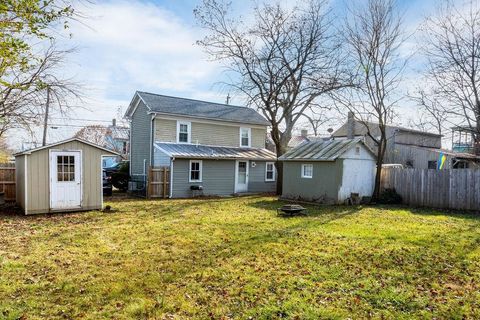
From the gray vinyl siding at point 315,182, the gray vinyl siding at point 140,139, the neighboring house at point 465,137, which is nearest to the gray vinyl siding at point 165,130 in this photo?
the gray vinyl siding at point 140,139

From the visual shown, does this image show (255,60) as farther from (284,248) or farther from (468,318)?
(468,318)

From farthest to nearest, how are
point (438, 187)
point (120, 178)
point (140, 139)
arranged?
point (120, 178) → point (140, 139) → point (438, 187)

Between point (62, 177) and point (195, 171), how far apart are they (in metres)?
8.23

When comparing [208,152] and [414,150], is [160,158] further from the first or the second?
[414,150]

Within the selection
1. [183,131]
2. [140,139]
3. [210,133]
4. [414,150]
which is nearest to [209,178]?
[210,133]

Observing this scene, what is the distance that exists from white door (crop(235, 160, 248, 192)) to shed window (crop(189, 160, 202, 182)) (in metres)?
2.63

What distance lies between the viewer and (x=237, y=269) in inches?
237

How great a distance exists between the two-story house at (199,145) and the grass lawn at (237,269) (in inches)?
327

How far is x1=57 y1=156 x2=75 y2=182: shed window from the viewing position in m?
11.8

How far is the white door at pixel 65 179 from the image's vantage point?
1169 cm

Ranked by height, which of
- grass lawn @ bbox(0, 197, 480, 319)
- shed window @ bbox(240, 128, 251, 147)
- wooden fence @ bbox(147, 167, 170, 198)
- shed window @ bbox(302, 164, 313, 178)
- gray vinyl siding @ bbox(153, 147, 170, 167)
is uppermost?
shed window @ bbox(240, 128, 251, 147)

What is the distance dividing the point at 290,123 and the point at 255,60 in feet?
17.0

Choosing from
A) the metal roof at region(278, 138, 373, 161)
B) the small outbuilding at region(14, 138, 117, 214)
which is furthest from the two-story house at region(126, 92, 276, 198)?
the small outbuilding at region(14, 138, 117, 214)

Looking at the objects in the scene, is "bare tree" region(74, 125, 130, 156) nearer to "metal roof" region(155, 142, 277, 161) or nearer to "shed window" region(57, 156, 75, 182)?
"metal roof" region(155, 142, 277, 161)
